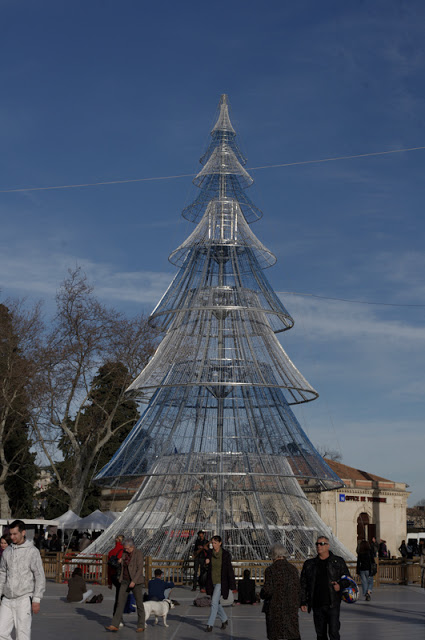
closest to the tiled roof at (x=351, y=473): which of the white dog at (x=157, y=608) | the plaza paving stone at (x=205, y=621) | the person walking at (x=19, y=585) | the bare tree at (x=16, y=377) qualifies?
the bare tree at (x=16, y=377)

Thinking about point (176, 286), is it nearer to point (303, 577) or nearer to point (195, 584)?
point (195, 584)

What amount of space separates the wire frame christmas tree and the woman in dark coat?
1468 centimetres

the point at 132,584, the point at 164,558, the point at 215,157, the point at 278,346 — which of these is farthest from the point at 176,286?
the point at 132,584

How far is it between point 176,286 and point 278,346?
4237 mm

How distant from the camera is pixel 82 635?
44.9 ft

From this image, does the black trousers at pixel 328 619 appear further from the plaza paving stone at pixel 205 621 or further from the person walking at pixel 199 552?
the person walking at pixel 199 552

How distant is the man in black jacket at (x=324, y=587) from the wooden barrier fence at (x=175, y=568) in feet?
41.3

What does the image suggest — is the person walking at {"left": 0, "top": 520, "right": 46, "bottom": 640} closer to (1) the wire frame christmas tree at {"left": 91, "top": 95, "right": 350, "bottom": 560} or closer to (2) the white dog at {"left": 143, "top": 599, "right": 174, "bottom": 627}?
(2) the white dog at {"left": 143, "top": 599, "right": 174, "bottom": 627}

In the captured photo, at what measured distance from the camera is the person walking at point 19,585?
9461mm

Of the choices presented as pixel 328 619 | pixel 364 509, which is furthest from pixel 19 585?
pixel 364 509

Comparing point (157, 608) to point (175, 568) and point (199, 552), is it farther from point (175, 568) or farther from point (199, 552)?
point (175, 568)

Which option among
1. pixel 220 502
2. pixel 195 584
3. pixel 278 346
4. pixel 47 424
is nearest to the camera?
pixel 195 584

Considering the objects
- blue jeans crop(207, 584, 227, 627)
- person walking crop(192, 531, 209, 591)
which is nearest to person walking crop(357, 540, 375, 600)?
person walking crop(192, 531, 209, 591)

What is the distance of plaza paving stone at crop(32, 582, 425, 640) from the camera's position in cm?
1388
